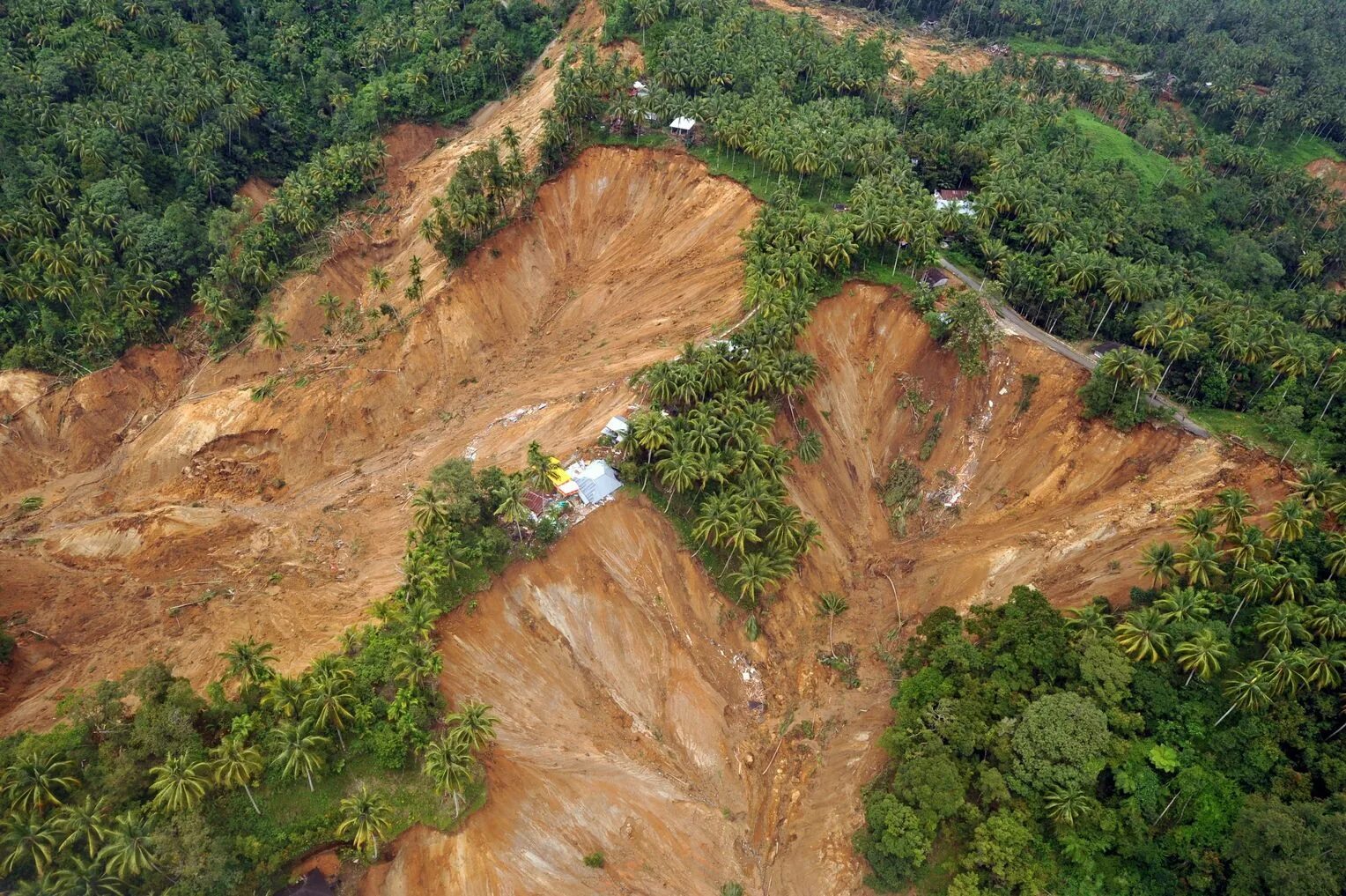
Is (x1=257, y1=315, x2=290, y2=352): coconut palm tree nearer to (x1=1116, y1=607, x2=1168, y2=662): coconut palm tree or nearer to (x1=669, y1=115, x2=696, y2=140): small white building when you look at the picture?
(x1=669, y1=115, x2=696, y2=140): small white building

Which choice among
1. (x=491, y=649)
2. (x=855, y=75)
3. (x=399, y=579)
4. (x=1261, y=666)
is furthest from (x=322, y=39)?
(x=1261, y=666)

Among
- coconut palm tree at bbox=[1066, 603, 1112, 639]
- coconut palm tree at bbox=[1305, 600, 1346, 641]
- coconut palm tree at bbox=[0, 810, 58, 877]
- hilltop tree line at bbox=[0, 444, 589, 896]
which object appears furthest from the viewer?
coconut palm tree at bbox=[1066, 603, 1112, 639]

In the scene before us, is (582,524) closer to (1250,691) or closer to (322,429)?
(322,429)

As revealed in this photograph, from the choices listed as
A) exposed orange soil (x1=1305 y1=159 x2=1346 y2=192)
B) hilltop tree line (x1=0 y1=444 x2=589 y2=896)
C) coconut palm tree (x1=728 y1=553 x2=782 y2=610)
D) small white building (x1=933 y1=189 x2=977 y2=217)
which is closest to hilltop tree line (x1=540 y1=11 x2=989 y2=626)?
coconut palm tree (x1=728 y1=553 x2=782 y2=610)

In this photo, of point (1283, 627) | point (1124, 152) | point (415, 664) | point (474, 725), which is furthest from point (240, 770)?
point (1124, 152)

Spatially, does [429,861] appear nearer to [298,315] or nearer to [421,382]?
[421,382]

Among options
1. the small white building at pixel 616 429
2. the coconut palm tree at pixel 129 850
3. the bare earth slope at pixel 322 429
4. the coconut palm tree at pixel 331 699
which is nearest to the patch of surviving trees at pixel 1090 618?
the small white building at pixel 616 429

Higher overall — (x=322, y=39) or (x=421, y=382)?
(x=322, y=39)
